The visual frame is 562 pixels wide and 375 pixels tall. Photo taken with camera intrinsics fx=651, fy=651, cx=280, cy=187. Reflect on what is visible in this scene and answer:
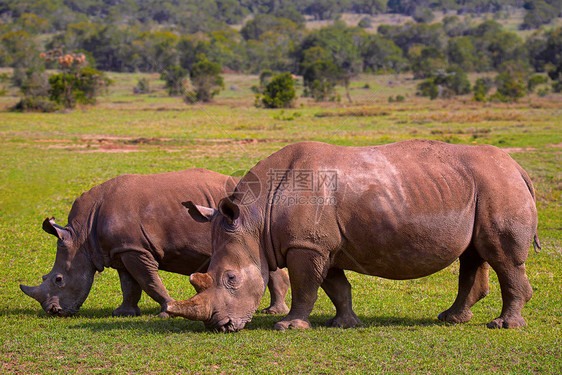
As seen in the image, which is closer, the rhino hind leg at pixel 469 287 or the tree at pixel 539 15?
the rhino hind leg at pixel 469 287

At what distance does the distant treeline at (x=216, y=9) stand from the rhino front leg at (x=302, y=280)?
132010mm

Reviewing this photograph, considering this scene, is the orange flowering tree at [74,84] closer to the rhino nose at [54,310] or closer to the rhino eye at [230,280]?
the rhino nose at [54,310]

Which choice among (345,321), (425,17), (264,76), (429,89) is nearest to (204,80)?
(264,76)

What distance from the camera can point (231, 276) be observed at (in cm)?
737

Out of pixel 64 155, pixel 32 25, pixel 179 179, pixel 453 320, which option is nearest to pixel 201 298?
pixel 179 179

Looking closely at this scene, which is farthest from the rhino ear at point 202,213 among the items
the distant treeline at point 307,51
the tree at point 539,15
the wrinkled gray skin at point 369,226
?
the tree at point 539,15

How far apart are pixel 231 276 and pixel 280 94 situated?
47441 millimetres

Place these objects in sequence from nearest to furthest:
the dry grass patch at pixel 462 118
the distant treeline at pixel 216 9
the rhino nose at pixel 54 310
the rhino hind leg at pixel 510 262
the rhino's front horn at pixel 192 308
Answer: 1. the rhino's front horn at pixel 192 308
2. the rhino hind leg at pixel 510 262
3. the rhino nose at pixel 54 310
4. the dry grass patch at pixel 462 118
5. the distant treeline at pixel 216 9

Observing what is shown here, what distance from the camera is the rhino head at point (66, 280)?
347 inches

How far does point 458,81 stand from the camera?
67.0 meters

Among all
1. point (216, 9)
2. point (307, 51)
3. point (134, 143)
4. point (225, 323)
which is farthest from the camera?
point (216, 9)

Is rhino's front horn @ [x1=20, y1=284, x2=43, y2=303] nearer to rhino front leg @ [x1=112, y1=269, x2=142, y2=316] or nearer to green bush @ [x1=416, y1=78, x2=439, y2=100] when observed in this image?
rhino front leg @ [x1=112, y1=269, x2=142, y2=316]

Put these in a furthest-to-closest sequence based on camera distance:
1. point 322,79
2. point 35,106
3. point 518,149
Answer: point 322,79
point 35,106
point 518,149

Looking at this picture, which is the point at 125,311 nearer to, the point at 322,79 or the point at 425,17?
the point at 322,79
